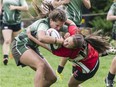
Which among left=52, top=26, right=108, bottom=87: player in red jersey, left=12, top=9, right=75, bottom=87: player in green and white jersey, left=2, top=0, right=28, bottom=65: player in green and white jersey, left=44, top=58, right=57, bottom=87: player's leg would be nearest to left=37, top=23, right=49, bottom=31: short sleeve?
left=12, top=9, right=75, bottom=87: player in green and white jersey

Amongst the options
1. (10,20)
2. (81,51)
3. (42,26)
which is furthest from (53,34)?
(10,20)

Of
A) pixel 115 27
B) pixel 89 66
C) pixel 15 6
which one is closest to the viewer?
pixel 89 66

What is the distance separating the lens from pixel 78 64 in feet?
25.9

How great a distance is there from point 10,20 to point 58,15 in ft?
20.0

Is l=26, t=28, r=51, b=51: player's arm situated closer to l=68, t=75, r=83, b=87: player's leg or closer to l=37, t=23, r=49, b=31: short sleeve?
l=37, t=23, r=49, b=31: short sleeve

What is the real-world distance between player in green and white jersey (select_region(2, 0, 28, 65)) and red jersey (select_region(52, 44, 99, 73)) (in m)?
5.47

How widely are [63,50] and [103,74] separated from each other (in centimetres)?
456

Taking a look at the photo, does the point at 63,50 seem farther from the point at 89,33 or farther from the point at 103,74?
the point at 103,74

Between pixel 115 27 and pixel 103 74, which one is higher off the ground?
pixel 115 27

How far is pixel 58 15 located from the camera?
7.68 metres

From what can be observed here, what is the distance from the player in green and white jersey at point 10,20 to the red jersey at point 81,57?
5471 mm

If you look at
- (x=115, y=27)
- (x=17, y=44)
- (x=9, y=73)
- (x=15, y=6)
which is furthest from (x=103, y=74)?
(x=17, y=44)

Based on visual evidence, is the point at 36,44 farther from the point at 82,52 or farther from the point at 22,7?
the point at 22,7

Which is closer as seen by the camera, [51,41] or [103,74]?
[51,41]
